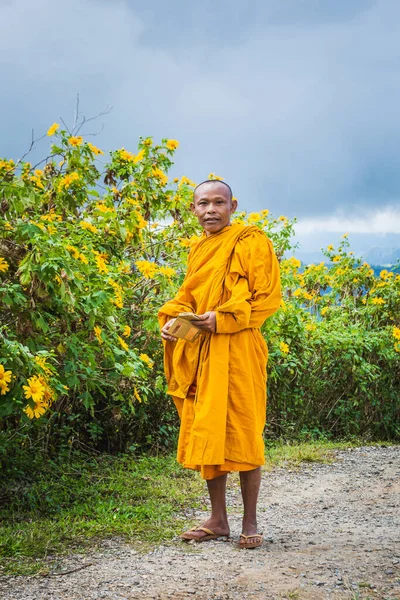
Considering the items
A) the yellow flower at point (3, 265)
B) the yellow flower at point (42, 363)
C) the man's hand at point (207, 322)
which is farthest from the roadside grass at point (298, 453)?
the yellow flower at point (3, 265)

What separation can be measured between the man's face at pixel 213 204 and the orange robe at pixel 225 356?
56 mm

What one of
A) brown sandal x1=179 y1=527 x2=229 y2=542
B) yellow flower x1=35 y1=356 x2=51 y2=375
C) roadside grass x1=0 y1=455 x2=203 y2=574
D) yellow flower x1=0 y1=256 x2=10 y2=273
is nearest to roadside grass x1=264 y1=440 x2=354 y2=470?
roadside grass x1=0 y1=455 x2=203 y2=574

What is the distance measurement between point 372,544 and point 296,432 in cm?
360

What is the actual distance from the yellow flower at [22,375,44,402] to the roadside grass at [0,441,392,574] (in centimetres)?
75

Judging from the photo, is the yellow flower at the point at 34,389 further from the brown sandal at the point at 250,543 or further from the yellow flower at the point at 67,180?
the yellow flower at the point at 67,180

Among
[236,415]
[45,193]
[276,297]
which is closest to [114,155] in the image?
[45,193]

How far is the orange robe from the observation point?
313 cm

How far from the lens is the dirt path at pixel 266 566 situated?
271 centimetres

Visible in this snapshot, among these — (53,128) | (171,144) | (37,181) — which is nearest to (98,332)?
(37,181)

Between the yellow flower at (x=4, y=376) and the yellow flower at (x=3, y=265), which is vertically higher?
the yellow flower at (x=3, y=265)

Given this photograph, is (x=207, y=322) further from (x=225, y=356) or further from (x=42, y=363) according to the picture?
(x=42, y=363)

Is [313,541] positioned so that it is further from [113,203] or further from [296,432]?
[296,432]

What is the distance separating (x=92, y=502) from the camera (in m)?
4.28

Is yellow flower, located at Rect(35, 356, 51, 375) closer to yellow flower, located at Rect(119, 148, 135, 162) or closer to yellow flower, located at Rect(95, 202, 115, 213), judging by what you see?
yellow flower, located at Rect(95, 202, 115, 213)
